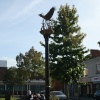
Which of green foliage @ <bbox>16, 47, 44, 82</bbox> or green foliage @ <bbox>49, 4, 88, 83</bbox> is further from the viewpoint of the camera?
green foliage @ <bbox>16, 47, 44, 82</bbox>

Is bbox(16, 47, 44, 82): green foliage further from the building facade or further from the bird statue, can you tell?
the bird statue

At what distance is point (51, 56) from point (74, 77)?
3.44 meters

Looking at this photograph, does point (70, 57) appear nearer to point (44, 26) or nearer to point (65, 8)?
point (65, 8)

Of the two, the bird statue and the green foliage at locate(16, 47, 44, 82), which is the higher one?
the green foliage at locate(16, 47, 44, 82)

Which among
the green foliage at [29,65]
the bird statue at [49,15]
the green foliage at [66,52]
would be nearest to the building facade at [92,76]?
the green foliage at [29,65]

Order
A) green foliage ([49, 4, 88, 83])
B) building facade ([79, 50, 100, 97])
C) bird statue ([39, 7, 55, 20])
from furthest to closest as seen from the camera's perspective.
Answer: building facade ([79, 50, 100, 97])
green foliage ([49, 4, 88, 83])
bird statue ([39, 7, 55, 20])

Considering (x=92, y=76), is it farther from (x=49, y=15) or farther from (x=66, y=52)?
(x=49, y=15)

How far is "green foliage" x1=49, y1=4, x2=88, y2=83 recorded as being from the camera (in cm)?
3331

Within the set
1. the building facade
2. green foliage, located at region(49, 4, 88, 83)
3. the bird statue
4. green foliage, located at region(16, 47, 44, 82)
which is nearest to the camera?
the bird statue

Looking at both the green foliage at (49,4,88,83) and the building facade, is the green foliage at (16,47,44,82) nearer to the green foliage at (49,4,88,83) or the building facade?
the building facade

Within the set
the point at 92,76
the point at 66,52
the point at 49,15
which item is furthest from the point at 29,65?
the point at 49,15

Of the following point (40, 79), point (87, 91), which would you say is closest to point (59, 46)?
point (87, 91)

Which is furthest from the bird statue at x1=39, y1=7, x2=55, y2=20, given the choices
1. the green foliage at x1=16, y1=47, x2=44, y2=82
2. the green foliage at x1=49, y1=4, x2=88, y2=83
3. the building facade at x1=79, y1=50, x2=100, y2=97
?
the green foliage at x1=16, y1=47, x2=44, y2=82

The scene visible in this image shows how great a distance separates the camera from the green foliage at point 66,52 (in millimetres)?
33312
